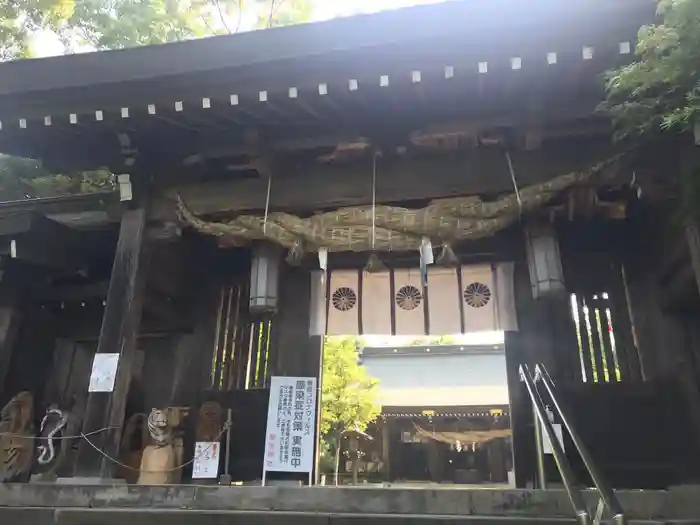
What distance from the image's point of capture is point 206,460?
21.4 feet

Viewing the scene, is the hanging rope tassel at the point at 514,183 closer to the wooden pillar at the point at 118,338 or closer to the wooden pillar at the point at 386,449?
the wooden pillar at the point at 118,338

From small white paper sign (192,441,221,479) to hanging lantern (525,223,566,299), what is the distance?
3.96 m

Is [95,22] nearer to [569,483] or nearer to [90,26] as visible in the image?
[90,26]

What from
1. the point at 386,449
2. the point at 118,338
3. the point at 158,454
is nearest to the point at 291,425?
the point at 158,454

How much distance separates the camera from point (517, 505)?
373 cm

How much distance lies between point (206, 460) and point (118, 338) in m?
1.90

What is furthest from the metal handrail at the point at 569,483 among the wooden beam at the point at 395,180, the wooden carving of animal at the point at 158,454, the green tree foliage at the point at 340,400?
the green tree foliage at the point at 340,400

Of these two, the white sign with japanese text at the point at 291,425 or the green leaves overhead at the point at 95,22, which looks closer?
the white sign with japanese text at the point at 291,425

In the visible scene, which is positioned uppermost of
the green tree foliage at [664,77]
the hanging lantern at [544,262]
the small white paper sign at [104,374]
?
the green tree foliage at [664,77]

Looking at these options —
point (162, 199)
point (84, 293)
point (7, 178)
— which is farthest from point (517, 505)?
Answer: point (7, 178)

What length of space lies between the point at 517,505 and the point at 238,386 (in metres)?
4.17

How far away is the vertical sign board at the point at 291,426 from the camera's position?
6.52 meters

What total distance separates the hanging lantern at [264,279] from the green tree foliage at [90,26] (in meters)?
4.73

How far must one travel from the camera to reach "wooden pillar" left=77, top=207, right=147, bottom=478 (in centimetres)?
504
